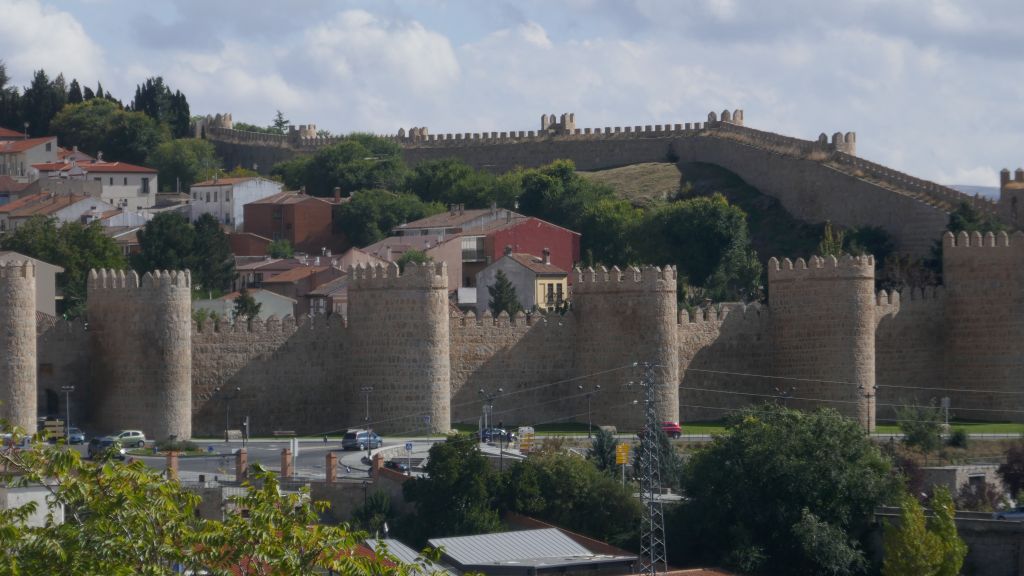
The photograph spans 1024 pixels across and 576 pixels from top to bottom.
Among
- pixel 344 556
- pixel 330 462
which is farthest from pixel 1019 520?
pixel 344 556

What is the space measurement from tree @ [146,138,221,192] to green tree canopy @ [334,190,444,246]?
515 inches

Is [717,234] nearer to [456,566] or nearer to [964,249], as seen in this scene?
[964,249]

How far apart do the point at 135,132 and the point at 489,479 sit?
209 ft

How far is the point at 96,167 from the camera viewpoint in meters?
102

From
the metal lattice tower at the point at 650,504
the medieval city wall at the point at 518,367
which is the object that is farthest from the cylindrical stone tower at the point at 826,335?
the metal lattice tower at the point at 650,504

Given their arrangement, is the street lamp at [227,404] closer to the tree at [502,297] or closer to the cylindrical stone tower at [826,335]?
the cylindrical stone tower at [826,335]

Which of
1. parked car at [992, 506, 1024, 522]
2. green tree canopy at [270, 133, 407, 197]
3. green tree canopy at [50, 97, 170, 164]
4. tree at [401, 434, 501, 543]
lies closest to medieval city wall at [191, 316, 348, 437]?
tree at [401, 434, 501, 543]

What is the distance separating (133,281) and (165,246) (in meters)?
27.5

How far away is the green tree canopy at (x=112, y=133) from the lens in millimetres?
107688

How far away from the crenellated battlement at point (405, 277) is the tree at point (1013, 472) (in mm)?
12126

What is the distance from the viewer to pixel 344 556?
25.1 metres

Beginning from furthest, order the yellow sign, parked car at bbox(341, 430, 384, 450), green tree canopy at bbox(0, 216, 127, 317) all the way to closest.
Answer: green tree canopy at bbox(0, 216, 127, 317) → parked car at bbox(341, 430, 384, 450) → the yellow sign

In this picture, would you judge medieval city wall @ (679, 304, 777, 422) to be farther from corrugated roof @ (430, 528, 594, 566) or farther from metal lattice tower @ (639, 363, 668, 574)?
corrugated roof @ (430, 528, 594, 566)

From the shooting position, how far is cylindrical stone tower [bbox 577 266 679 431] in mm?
55750
